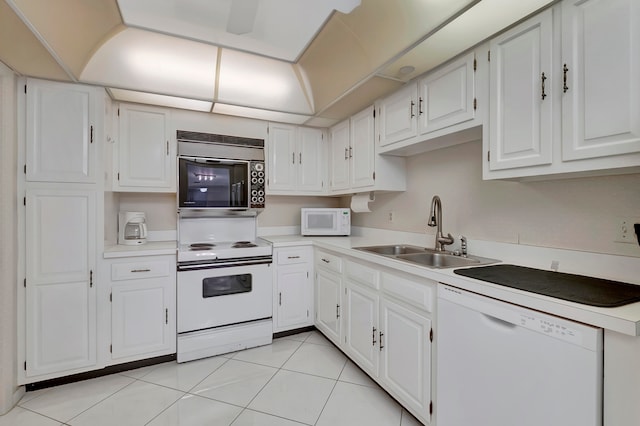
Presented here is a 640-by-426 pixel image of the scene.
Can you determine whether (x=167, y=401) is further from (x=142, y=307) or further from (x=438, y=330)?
(x=438, y=330)

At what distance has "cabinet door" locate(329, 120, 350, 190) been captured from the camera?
9.55 ft

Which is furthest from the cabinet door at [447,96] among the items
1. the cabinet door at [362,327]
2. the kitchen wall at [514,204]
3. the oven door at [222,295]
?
the oven door at [222,295]

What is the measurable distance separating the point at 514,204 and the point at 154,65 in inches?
108

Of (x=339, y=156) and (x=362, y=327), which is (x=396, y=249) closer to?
(x=362, y=327)

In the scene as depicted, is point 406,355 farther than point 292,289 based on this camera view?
No

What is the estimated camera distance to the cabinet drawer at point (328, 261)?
94.7 inches

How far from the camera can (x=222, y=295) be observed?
248 cm

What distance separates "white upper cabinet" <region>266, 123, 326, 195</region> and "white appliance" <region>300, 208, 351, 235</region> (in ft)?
0.83

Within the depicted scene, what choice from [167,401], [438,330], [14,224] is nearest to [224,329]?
[167,401]

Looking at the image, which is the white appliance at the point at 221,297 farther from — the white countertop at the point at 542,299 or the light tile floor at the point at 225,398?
the white countertop at the point at 542,299

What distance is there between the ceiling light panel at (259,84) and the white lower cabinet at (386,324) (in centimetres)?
149

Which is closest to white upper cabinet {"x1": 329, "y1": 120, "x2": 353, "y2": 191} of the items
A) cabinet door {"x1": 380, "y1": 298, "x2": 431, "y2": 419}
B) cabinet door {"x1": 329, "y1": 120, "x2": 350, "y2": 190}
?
cabinet door {"x1": 329, "y1": 120, "x2": 350, "y2": 190}

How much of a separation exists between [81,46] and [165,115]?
803mm

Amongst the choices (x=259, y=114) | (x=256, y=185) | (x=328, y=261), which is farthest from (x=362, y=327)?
(x=259, y=114)
